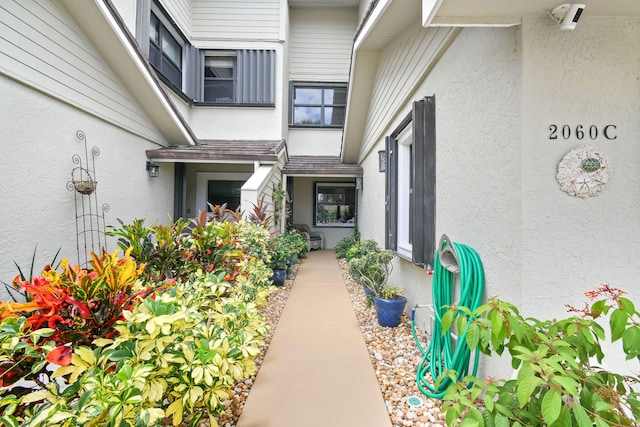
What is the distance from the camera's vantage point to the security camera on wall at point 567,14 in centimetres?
150

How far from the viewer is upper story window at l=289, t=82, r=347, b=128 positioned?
9.62 metres

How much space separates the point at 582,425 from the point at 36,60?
5360 millimetres

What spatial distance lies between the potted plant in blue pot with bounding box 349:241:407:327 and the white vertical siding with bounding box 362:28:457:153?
2.24 m

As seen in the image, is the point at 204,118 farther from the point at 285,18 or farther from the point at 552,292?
the point at 552,292

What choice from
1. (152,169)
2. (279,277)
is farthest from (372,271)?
(152,169)

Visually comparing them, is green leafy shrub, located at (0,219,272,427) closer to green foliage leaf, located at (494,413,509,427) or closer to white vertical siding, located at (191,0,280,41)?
green foliage leaf, located at (494,413,509,427)

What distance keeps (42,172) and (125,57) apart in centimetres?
219

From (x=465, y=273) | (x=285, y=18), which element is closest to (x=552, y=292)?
(x=465, y=273)

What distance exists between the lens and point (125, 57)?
4250mm

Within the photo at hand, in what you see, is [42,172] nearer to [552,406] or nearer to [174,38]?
[552,406]

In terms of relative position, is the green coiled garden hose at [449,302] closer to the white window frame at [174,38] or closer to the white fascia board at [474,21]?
the white fascia board at [474,21]

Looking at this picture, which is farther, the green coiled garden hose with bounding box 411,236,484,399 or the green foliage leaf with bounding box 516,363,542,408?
the green coiled garden hose with bounding box 411,236,484,399

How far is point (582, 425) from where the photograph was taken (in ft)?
2.81

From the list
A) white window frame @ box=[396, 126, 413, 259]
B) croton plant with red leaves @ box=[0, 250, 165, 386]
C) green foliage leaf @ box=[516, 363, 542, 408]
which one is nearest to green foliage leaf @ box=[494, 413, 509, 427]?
green foliage leaf @ box=[516, 363, 542, 408]
